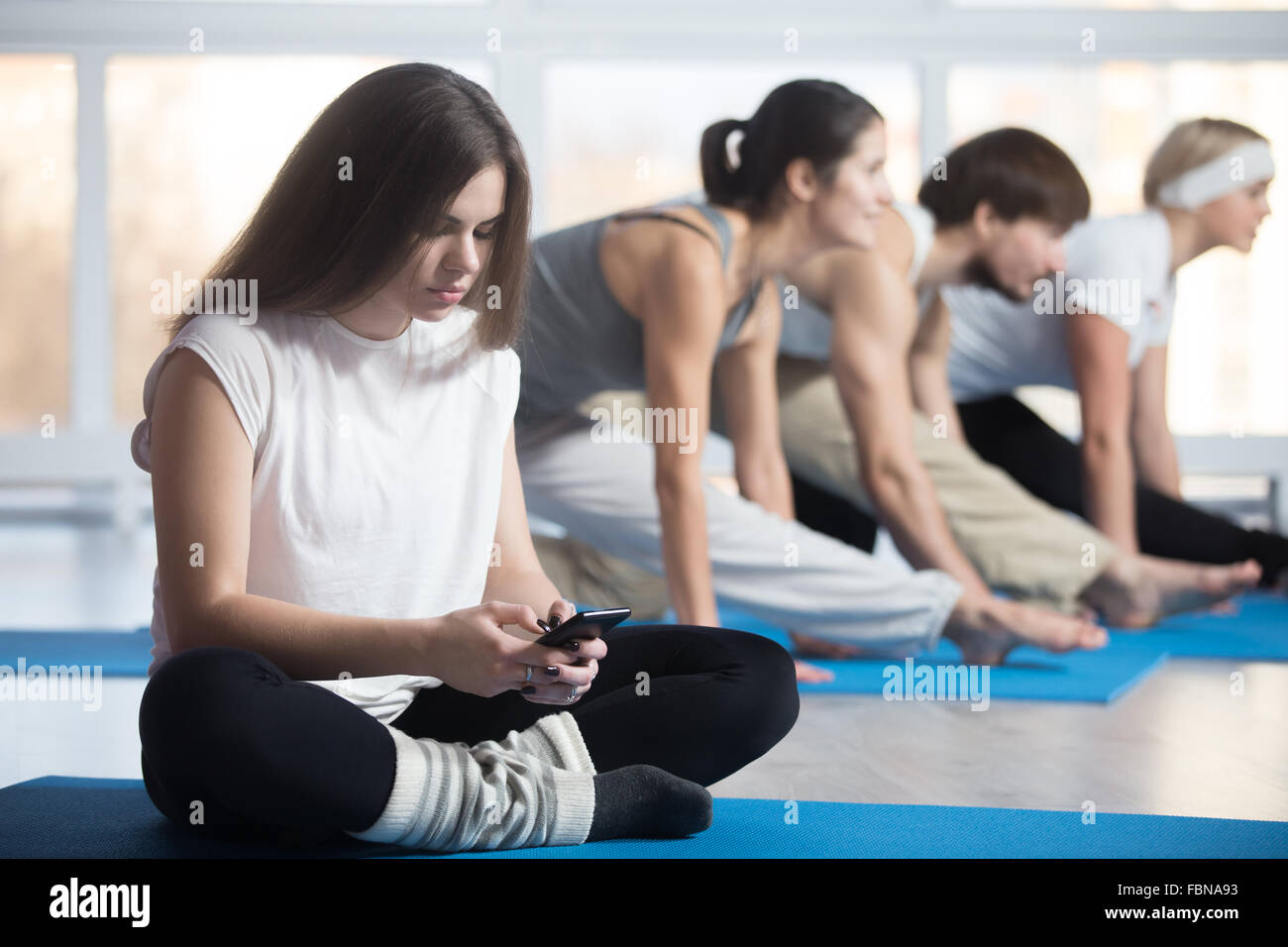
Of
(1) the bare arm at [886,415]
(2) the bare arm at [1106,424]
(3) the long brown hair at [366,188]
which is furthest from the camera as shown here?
(2) the bare arm at [1106,424]

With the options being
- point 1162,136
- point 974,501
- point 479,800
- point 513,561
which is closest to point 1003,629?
point 974,501

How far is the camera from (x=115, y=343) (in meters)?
5.79

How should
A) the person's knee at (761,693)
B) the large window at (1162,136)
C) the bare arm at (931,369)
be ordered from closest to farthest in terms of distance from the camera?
the person's knee at (761,693) < the bare arm at (931,369) < the large window at (1162,136)

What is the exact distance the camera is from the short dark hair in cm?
285

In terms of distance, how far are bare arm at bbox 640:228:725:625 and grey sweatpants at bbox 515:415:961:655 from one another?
16cm

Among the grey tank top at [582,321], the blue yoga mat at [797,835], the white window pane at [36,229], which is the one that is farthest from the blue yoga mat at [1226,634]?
the white window pane at [36,229]

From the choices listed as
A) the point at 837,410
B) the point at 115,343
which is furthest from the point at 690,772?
the point at 115,343

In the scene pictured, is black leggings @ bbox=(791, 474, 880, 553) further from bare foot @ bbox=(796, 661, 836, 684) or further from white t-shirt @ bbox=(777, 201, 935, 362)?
bare foot @ bbox=(796, 661, 836, 684)

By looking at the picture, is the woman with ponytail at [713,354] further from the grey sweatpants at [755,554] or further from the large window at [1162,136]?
the large window at [1162,136]

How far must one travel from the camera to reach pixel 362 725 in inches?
43.9

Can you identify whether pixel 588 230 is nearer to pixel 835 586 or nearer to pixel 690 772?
pixel 835 586

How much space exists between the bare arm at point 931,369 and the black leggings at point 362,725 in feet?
6.05

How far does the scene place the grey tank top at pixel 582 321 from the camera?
235 centimetres

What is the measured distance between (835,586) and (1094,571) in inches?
27.4
